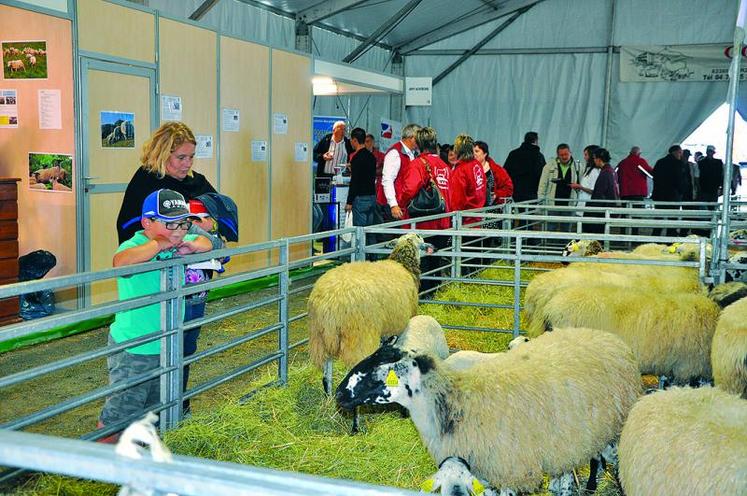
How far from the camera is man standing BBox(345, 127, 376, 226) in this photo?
967cm

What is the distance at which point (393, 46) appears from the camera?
18.3 meters

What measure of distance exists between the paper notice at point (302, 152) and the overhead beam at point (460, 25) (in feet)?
28.2

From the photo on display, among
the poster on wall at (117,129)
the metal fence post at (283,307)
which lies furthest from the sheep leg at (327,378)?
the poster on wall at (117,129)

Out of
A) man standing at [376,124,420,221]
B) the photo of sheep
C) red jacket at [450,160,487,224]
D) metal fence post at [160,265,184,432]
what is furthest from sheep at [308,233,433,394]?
red jacket at [450,160,487,224]

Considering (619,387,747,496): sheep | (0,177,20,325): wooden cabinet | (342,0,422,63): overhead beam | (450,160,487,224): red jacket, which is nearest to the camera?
(619,387,747,496): sheep


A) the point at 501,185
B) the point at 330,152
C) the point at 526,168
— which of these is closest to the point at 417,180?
the point at 501,185

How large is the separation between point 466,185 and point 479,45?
34.2 ft

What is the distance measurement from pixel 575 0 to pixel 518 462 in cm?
1598

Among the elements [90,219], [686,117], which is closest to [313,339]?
[90,219]

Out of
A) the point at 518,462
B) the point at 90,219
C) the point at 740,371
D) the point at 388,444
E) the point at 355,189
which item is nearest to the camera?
the point at 518,462

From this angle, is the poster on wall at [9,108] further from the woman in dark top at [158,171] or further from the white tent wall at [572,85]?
the white tent wall at [572,85]

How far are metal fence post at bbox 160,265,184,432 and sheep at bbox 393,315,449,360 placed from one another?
4.74ft

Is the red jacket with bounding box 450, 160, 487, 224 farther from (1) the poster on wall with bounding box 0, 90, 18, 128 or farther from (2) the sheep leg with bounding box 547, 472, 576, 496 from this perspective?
(2) the sheep leg with bounding box 547, 472, 576, 496

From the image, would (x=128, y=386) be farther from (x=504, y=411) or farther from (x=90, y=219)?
(x=90, y=219)
